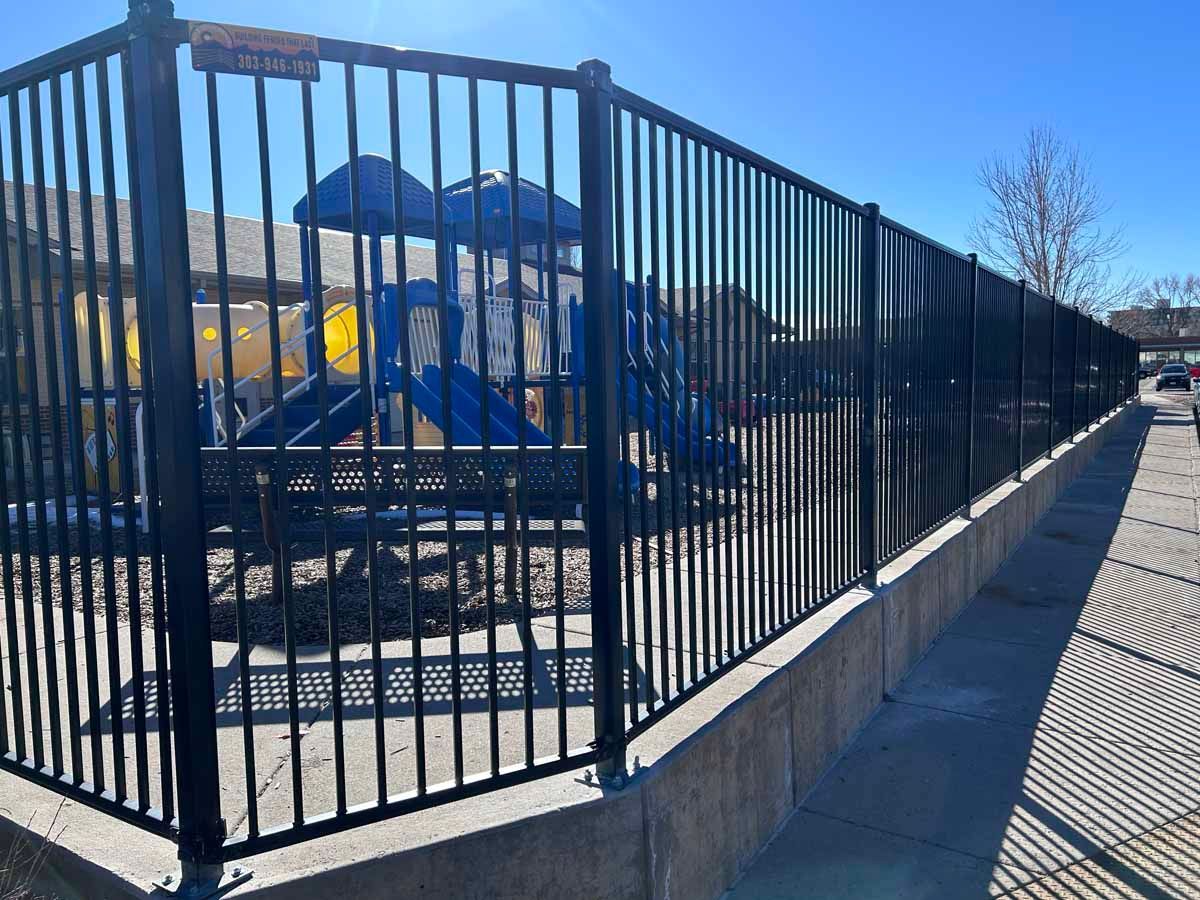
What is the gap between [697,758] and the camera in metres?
2.96

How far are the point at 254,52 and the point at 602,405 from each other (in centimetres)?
124

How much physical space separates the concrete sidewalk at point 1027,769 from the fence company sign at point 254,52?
9.32 feet

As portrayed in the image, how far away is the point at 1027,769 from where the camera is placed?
396cm

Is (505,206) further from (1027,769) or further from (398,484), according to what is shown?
(1027,769)

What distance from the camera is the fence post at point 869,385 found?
16.1 ft

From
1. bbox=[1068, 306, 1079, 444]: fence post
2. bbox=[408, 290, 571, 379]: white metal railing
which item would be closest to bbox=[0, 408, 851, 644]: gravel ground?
bbox=[408, 290, 571, 379]: white metal railing

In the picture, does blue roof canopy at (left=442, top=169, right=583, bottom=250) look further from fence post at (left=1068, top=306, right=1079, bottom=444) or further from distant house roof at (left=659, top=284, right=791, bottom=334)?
fence post at (left=1068, top=306, right=1079, bottom=444)

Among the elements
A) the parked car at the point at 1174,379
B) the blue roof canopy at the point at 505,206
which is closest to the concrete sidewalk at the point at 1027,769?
the blue roof canopy at the point at 505,206

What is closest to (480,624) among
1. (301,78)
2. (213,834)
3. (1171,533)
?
(213,834)

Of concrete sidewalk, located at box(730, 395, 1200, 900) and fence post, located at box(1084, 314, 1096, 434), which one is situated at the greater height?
fence post, located at box(1084, 314, 1096, 434)

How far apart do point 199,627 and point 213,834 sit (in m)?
0.47

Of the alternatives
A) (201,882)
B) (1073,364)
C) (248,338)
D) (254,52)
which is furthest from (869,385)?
(1073,364)

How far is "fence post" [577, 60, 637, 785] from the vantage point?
265 centimetres

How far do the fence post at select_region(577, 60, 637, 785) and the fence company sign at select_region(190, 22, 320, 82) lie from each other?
79 centimetres
